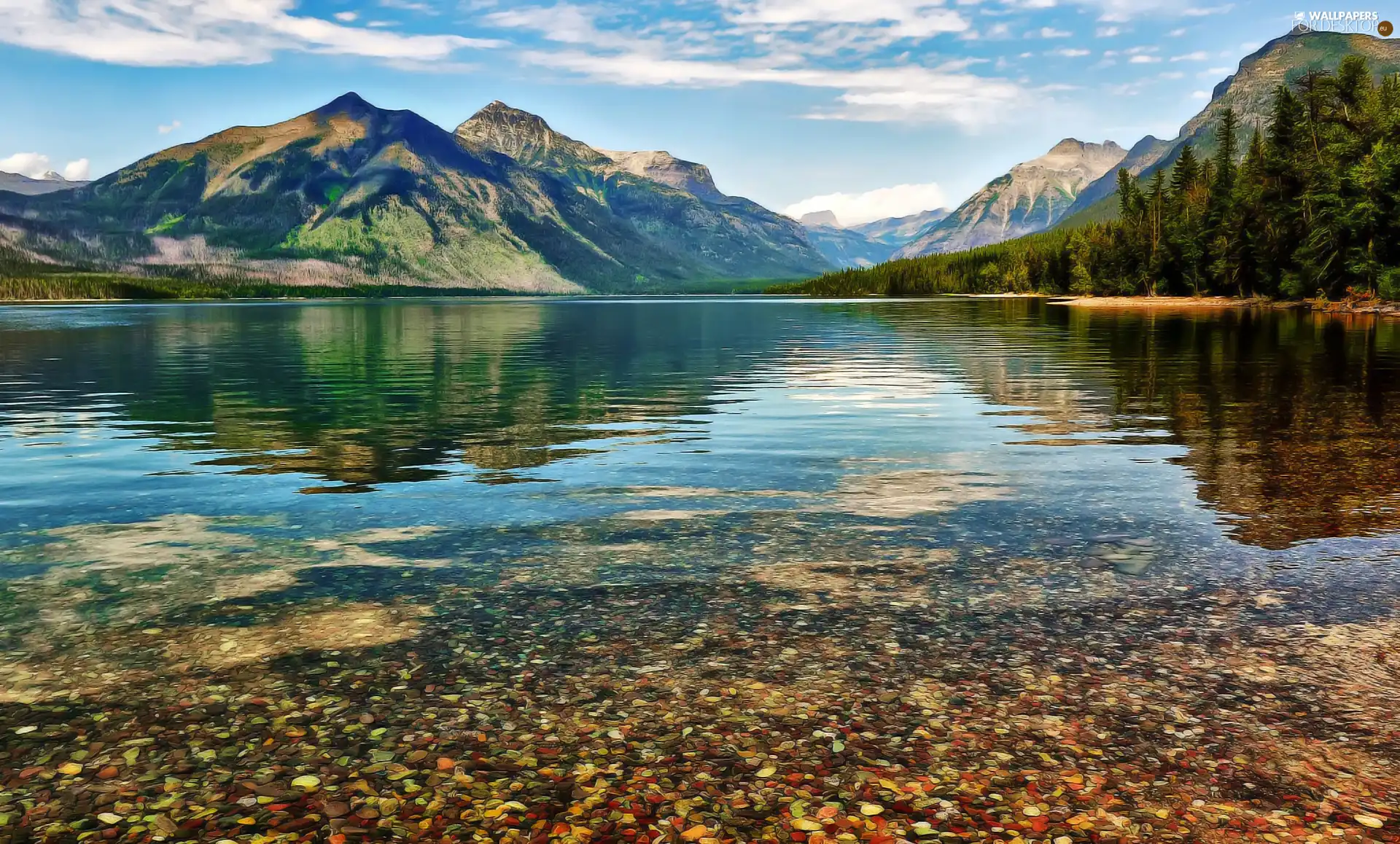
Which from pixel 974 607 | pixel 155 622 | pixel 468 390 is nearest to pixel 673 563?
pixel 974 607

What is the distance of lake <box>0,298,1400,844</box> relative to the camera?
8852mm

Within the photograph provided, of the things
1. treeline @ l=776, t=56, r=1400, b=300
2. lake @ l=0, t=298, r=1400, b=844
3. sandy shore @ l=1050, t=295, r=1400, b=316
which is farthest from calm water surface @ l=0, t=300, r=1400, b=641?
sandy shore @ l=1050, t=295, r=1400, b=316

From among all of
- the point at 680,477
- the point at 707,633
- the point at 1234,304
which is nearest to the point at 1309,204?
the point at 1234,304

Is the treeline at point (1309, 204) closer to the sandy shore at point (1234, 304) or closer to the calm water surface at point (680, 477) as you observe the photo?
the sandy shore at point (1234, 304)

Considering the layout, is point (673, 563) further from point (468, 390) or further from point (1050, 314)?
point (1050, 314)

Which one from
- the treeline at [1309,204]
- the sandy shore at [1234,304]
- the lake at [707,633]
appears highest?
the treeline at [1309,204]

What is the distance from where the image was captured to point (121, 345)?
88.6 meters

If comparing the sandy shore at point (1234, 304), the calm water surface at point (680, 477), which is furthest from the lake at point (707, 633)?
the sandy shore at point (1234, 304)

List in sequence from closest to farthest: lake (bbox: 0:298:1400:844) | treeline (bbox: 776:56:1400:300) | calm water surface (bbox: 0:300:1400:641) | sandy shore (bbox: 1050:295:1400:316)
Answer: lake (bbox: 0:298:1400:844) → calm water surface (bbox: 0:300:1400:641) → treeline (bbox: 776:56:1400:300) → sandy shore (bbox: 1050:295:1400:316)

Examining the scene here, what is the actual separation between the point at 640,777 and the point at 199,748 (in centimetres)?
453

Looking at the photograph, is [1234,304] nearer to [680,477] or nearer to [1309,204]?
[1309,204]

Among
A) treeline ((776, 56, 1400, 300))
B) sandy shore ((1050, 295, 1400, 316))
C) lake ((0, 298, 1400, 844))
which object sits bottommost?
lake ((0, 298, 1400, 844))

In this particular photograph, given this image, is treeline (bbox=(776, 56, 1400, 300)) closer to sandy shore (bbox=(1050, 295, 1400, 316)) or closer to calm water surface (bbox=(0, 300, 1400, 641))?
sandy shore (bbox=(1050, 295, 1400, 316))

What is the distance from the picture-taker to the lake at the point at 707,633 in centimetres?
885
